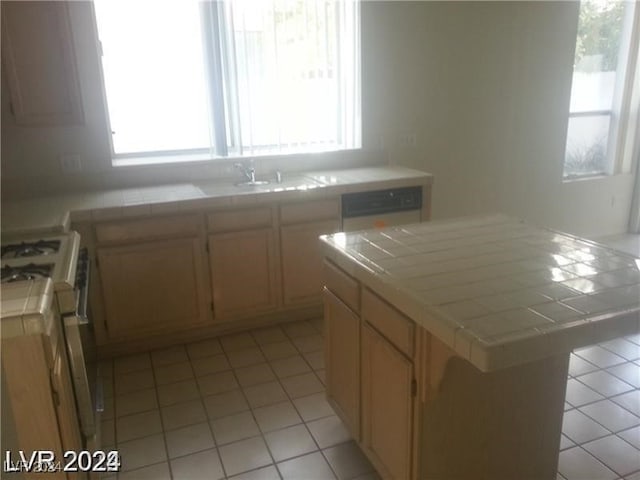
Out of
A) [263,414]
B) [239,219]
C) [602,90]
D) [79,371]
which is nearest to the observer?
[79,371]

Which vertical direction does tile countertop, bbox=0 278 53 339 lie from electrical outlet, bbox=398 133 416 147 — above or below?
below

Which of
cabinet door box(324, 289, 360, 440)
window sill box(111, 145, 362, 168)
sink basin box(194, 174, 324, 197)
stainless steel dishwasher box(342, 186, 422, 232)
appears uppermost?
window sill box(111, 145, 362, 168)

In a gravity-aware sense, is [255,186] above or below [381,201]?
above

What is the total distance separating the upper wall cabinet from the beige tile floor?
1.48m

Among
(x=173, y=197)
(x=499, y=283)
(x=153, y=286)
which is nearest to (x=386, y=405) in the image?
(x=499, y=283)

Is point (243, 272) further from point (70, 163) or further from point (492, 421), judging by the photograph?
point (492, 421)

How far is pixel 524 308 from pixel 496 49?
138 inches

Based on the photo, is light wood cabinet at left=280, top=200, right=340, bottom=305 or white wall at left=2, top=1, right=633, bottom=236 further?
white wall at left=2, top=1, right=633, bottom=236

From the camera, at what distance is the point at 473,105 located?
436 cm

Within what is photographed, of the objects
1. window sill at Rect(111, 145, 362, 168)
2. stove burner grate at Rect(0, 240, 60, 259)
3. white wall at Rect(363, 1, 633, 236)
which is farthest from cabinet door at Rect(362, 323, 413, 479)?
white wall at Rect(363, 1, 633, 236)

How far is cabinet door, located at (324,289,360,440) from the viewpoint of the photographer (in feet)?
6.62

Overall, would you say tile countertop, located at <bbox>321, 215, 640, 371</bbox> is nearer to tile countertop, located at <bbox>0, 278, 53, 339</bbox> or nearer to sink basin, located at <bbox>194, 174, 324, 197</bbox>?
tile countertop, located at <bbox>0, 278, 53, 339</bbox>

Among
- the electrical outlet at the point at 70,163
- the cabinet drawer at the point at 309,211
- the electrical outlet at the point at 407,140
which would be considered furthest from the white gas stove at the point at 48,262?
the electrical outlet at the point at 407,140

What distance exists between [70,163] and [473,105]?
3.14 metres
